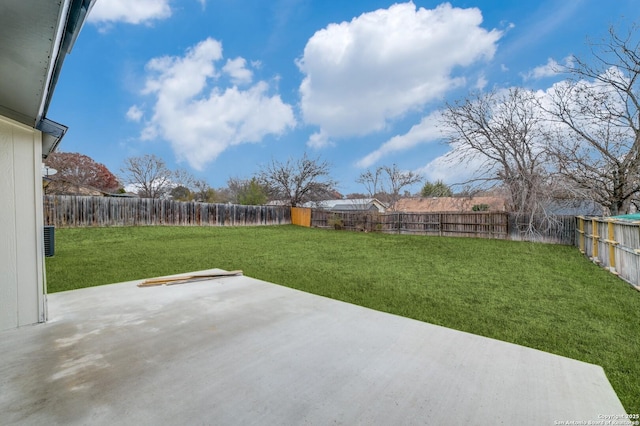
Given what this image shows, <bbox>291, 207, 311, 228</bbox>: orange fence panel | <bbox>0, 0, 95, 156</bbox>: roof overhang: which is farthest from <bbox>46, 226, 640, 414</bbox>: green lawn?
<bbox>291, 207, 311, 228</bbox>: orange fence panel

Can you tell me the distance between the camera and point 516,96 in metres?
10.2

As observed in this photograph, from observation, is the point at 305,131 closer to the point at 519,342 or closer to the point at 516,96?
the point at 516,96

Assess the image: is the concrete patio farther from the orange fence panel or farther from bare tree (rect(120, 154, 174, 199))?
bare tree (rect(120, 154, 174, 199))

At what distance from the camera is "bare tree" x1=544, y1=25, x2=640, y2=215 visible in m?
7.57

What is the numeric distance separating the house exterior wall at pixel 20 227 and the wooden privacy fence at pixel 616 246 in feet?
22.2

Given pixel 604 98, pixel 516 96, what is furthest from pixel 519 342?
pixel 516 96

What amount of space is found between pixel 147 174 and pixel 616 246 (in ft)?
83.0

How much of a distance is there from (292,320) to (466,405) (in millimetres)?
1320

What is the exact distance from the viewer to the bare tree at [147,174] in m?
21.1

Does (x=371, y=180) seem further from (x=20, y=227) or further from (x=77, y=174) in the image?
(x=20, y=227)

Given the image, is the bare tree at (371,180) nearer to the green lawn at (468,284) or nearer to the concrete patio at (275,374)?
the green lawn at (468,284)

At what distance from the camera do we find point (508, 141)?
34.4 feet

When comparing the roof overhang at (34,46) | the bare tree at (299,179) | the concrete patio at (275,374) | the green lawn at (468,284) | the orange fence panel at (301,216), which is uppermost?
the bare tree at (299,179)

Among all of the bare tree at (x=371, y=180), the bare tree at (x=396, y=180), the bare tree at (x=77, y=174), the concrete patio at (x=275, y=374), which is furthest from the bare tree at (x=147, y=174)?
the concrete patio at (x=275, y=374)
